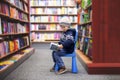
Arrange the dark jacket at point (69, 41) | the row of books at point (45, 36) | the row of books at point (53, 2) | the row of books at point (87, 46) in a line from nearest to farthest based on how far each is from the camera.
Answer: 1. the dark jacket at point (69, 41)
2. the row of books at point (87, 46)
3. the row of books at point (53, 2)
4. the row of books at point (45, 36)

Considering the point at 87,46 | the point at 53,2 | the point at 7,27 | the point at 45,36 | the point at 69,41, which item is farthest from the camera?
the point at 45,36

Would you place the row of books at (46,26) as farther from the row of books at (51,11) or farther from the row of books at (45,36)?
the row of books at (51,11)

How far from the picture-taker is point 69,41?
3.61m

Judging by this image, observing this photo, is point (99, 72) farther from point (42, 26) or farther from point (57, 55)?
point (42, 26)

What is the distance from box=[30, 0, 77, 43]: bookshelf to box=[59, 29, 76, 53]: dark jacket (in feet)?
15.8

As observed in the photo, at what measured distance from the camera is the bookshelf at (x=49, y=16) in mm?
8453

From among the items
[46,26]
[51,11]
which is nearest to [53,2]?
[51,11]

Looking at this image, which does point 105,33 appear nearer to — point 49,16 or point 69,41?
point 69,41

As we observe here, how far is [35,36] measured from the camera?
8594 mm

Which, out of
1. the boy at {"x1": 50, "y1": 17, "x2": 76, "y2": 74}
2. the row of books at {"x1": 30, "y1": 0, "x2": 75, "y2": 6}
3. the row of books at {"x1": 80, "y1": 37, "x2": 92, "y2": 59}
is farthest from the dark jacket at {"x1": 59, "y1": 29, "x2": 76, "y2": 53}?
the row of books at {"x1": 30, "y1": 0, "x2": 75, "y2": 6}

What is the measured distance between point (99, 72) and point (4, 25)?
192cm

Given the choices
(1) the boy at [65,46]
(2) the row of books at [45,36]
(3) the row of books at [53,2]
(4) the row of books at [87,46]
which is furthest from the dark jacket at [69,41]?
(3) the row of books at [53,2]

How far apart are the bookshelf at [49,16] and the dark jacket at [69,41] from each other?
15.8 ft

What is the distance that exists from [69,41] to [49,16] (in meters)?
5.03
